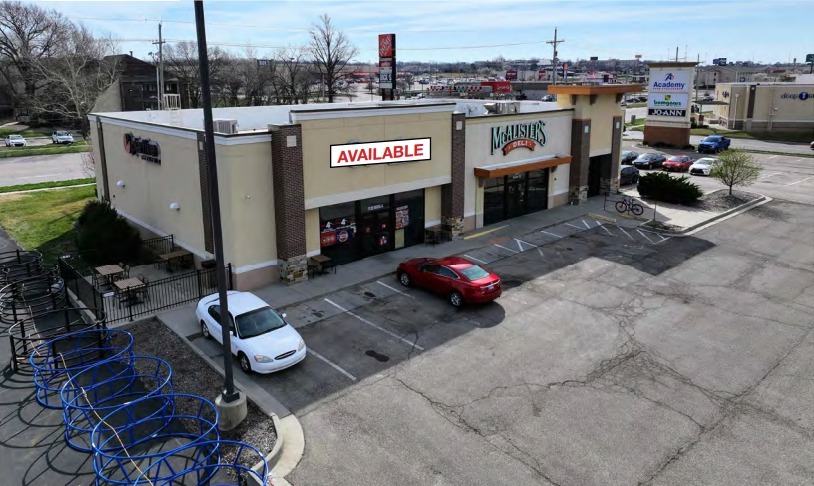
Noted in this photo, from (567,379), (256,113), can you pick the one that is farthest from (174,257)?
(567,379)

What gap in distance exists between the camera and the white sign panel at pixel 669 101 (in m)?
57.6

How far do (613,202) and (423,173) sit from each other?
15303 millimetres

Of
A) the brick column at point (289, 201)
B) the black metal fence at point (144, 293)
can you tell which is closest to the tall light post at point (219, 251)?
the black metal fence at point (144, 293)

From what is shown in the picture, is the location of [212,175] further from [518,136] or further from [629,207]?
[629,207]

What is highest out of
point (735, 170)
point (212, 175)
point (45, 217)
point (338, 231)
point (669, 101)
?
point (669, 101)

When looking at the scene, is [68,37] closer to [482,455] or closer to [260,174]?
[260,174]

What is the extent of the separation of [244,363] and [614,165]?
2898 centimetres

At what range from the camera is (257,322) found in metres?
16.9

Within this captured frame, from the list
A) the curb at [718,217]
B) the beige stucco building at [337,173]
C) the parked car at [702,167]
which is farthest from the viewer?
the parked car at [702,167]

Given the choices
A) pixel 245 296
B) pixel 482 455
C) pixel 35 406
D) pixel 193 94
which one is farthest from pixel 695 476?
pixel 193 94

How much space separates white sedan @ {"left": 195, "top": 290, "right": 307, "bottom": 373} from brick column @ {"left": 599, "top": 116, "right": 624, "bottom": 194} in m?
26.8

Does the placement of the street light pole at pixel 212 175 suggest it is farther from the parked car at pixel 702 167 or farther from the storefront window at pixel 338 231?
the parked car at pixel 702 167

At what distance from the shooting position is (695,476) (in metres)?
12.0

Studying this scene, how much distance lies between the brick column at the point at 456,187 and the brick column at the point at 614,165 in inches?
540
